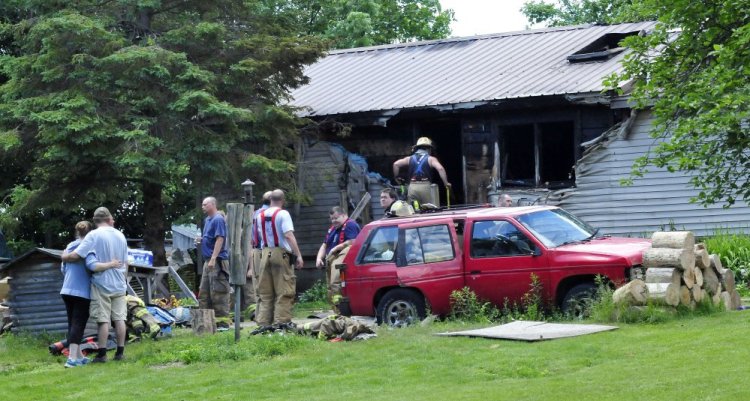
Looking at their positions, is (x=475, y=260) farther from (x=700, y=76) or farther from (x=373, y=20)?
(x=373, y=20)

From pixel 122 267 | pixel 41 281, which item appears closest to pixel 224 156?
pixel 41 281

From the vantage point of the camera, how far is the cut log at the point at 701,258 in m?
14.9

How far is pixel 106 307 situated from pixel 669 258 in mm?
6762

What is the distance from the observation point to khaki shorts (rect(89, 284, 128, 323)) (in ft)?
47.4

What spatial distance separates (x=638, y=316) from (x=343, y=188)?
41.6 ft

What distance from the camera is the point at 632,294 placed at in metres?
14.0

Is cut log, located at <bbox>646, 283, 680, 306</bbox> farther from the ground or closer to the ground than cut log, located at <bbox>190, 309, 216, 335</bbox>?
farther from the ground

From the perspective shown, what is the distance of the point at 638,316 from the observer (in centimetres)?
1410

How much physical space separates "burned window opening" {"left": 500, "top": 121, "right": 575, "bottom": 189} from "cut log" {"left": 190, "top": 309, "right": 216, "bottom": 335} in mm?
9738

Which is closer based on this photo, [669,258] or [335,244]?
[669,258]

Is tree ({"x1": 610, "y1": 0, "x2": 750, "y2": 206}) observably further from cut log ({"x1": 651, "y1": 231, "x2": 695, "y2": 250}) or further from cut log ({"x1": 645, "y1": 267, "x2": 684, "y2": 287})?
cut log ({"x1": 645, "y1": 267, "x2": 684, "y2": 287})

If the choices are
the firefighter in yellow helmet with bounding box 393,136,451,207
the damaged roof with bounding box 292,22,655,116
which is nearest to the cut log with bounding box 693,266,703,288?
the firefighter in yellow helmet with bounding box 393,136,451,207

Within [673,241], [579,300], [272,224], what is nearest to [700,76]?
[673,241]

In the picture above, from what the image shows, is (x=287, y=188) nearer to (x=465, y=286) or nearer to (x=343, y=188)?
(x=343, y=188)
